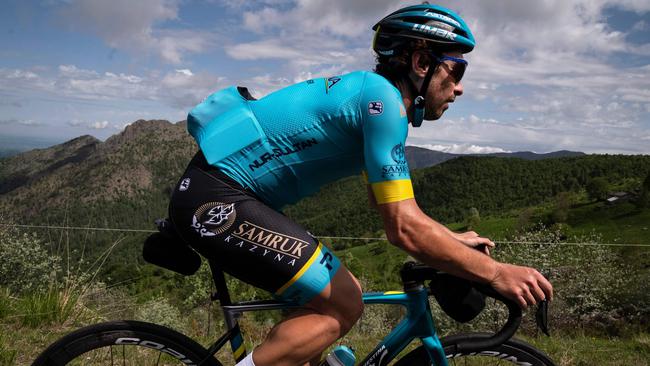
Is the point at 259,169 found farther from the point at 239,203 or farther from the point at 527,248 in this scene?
the point at 527,248

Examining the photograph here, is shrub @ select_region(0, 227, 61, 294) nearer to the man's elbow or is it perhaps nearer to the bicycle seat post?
the bicycle seat post

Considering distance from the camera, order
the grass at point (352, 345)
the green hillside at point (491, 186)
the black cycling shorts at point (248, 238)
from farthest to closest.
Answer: the green hillside at point (491, 186) → the grass at point (352, 345) → the black cycling shorts at point (248, 238)

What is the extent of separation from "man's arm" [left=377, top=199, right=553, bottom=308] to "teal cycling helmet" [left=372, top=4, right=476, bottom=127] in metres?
0.60

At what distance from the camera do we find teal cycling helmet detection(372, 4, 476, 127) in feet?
7.74

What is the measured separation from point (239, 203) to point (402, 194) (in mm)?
734

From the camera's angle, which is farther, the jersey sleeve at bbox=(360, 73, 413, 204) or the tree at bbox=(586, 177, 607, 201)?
the tree at bbox=(586, 177, 607, 201)

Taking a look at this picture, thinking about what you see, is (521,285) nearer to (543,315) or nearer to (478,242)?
(543,315)

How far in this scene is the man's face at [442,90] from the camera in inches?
94.4

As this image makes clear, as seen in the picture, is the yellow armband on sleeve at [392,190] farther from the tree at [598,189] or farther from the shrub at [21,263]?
A: the tree at [598,189]

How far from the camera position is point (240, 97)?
8.03ft

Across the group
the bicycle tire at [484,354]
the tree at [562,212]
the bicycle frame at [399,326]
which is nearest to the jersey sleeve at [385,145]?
the bicycle frame at [399,326]

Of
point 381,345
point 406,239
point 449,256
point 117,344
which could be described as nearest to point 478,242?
point 449,256

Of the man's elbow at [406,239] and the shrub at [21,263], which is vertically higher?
the man's elbow at [406,239]

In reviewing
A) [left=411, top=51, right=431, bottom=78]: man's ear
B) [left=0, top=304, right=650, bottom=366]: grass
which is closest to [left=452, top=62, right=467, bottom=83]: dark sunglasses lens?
[left=411, top=51, right=431, bottom=78]: man's ear
